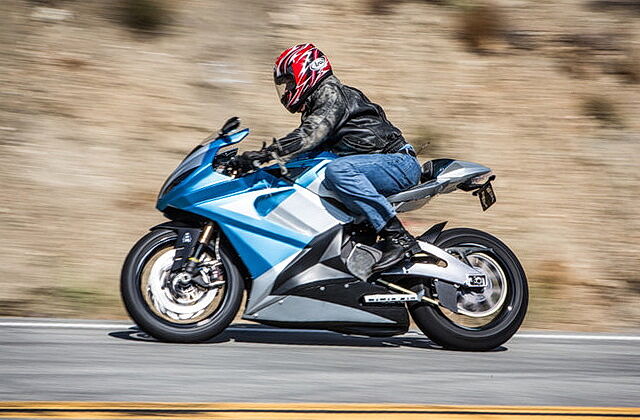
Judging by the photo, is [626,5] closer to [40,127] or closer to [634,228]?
[634,228]

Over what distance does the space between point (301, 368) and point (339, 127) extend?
182 cm

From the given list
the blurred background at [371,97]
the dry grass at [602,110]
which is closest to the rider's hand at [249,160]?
the blurred background at [371,97]

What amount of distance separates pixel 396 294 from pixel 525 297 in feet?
2.90

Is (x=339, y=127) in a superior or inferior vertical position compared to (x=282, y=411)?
superior

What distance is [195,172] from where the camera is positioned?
6816 mm

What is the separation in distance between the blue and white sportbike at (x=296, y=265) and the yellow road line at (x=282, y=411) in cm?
174

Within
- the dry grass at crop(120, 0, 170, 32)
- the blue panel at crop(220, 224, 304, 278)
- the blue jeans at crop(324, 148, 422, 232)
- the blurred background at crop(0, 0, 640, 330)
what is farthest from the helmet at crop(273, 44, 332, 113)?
the dry grass at crop(120, 0, 170, 32)

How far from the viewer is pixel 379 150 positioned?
7.19 meters

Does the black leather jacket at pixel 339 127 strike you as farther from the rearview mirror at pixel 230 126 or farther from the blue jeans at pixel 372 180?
the rearview mirror at pixel 230 126

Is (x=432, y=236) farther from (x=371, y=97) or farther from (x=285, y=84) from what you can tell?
(x=371, y=97)

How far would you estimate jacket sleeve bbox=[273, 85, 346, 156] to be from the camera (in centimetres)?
680

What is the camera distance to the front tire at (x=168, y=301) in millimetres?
6664

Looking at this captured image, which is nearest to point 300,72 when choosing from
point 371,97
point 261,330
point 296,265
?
point 296,265

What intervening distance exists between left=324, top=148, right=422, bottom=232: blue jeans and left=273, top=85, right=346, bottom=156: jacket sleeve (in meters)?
0.22
